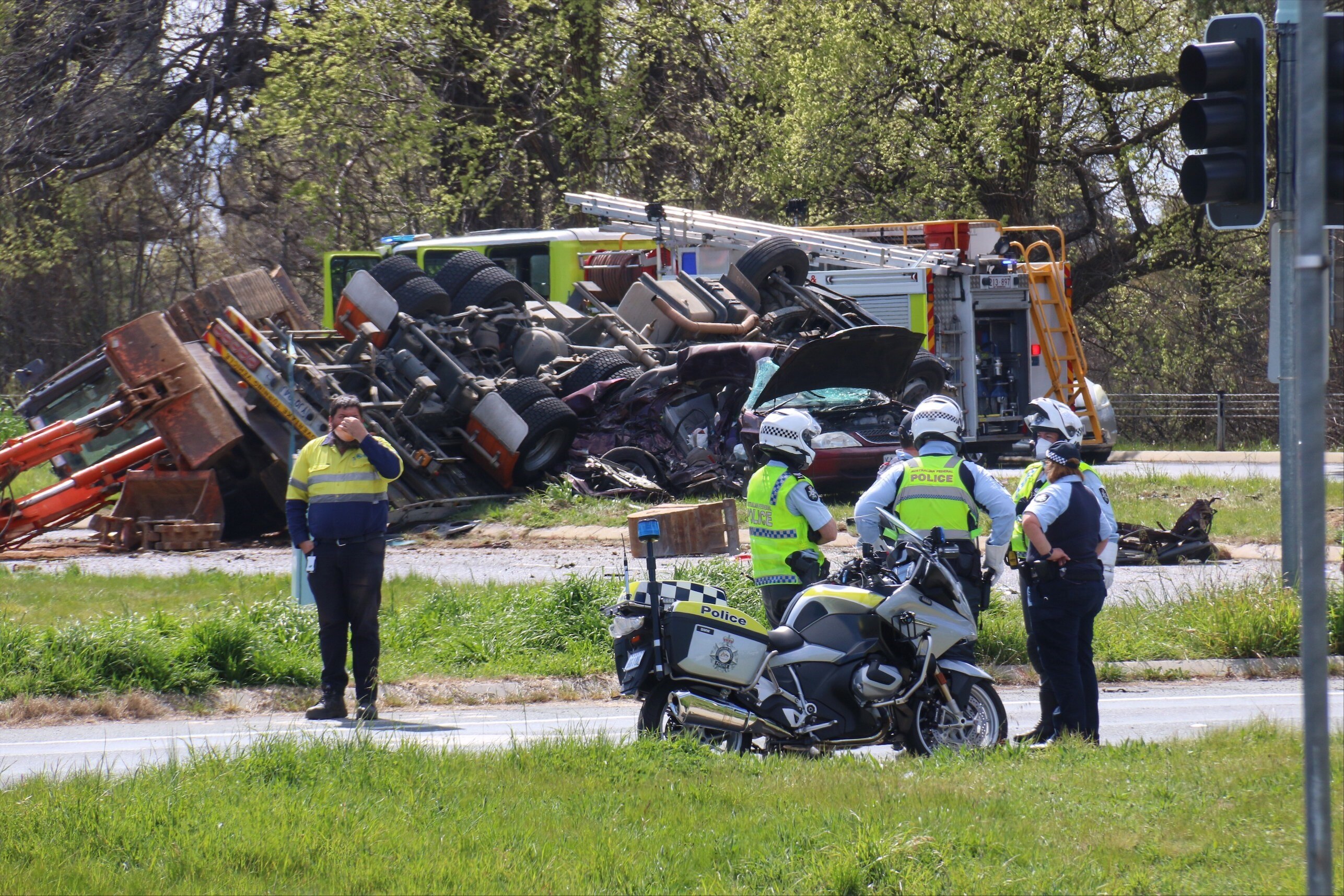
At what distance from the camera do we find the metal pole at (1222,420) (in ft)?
87.6

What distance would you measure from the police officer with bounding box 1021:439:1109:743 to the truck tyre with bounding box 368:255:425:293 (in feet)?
38.4

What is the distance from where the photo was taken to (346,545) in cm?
796

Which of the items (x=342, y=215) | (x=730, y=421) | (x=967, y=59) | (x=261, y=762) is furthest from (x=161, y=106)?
(x=261, y=762)

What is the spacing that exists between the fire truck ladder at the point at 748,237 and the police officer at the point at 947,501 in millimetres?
11947

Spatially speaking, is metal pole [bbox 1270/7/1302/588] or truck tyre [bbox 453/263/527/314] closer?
metal pole [bbox 1270/7/1302/588]

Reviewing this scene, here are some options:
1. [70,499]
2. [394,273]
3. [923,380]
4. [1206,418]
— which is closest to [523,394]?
[394,273]

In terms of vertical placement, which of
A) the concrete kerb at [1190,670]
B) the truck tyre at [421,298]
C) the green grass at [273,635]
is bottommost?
the concrete kerb at [1190,670]

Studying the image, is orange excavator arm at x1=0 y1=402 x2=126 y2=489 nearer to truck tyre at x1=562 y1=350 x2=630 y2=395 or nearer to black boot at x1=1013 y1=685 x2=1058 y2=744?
truck tyre at x1=562 y1=350 x2=630 y2=395

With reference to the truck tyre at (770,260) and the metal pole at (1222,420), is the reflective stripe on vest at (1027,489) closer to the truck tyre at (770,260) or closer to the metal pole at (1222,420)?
the truck tyre at (770,260)

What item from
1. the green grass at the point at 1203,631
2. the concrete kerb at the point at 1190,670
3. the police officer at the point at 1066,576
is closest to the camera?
the police officer at the point at 1066,576

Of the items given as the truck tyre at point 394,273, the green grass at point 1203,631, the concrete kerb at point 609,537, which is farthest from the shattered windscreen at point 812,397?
the green grass at point 1203,631

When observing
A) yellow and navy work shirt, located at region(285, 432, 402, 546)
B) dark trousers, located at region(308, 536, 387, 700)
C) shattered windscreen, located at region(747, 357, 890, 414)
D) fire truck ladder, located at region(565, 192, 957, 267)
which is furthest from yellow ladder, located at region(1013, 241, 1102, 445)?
dark trousers, located at region(308, 536, 387, 700)

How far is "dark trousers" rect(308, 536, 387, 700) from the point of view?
795 cm

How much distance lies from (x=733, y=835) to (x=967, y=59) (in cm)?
2404
